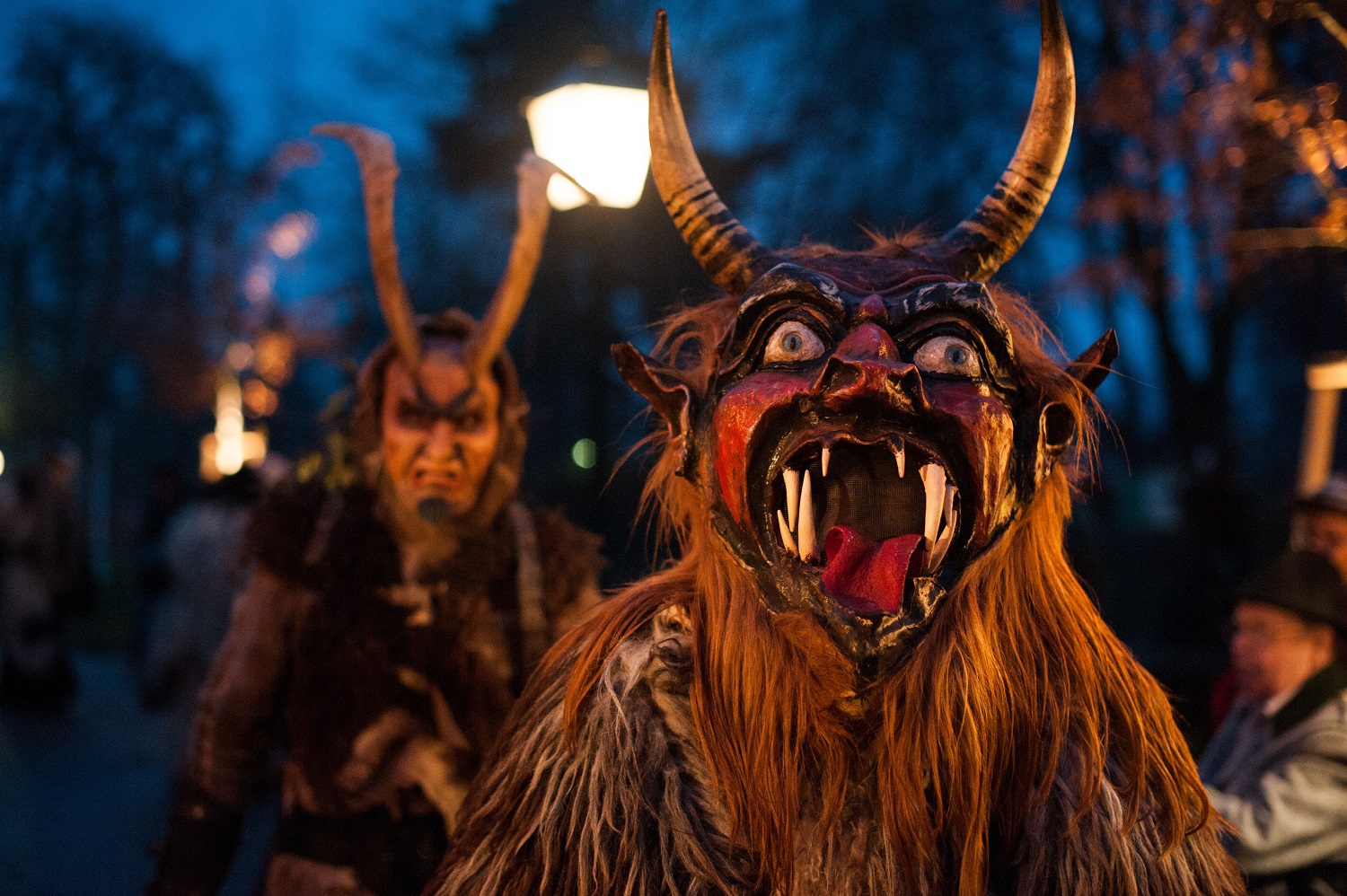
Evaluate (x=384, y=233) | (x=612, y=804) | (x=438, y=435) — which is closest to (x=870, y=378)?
(x=612, y=804)

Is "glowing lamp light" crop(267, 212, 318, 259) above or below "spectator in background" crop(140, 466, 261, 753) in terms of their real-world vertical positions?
above

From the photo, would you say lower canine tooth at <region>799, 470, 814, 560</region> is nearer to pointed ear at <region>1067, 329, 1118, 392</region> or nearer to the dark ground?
pointed ear at <region>1067, 329, 1118, 392</region>

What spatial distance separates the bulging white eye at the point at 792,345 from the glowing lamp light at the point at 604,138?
3.47m

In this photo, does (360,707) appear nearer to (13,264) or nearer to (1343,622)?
(1343,622)

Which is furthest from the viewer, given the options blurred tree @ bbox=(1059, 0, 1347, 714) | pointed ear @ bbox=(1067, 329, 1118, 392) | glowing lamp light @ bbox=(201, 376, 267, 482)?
glowing lamp light @ bbox=(201, 376, 267, 482)

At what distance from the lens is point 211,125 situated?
2223 cm

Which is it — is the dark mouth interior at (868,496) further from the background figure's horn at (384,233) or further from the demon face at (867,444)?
the background figure's horn at (384,233)

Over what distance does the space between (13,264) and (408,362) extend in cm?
2403

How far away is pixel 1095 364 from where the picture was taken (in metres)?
1.82

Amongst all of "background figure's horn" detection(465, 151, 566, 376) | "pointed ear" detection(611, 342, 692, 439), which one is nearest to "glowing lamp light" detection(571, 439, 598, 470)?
"background figure's horn" detection(465, 151, 566, 376)

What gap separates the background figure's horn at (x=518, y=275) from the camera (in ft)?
10.1

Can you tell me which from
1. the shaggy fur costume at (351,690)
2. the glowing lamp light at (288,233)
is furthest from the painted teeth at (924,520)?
the glowing lamp light at (288,233)

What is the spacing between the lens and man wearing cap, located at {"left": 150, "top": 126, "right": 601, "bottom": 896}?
2709mm

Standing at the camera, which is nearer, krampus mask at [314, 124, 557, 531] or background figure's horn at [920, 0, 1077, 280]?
background figure's horn at [920, 0, 1077, 280]
